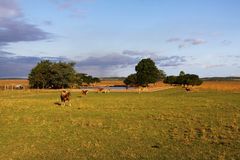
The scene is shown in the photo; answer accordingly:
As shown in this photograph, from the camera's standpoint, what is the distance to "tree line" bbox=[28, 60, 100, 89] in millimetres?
101250

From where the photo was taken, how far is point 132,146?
1742 cm

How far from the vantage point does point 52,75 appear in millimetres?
101062

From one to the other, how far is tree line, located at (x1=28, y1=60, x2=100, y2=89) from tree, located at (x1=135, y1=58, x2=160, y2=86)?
77.1ft

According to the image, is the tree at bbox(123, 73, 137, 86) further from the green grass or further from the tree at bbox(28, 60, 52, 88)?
the green grass

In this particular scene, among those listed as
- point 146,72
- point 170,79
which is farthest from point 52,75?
point 170,79

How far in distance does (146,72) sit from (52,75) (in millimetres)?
31396

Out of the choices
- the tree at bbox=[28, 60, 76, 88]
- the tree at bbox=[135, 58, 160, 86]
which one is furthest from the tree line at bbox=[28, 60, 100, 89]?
the tree at bbox=[135, 58, 160, 86]

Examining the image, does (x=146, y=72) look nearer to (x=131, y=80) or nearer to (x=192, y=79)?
(x=131, y=80)

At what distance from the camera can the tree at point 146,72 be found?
122m

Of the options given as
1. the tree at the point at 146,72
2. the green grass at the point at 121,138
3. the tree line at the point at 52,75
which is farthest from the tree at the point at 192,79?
the green grass at the point at 121,138

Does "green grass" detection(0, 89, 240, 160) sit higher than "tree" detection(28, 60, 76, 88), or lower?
lower

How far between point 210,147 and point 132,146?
3023 mm

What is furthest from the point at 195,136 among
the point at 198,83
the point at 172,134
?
the point at 198,83

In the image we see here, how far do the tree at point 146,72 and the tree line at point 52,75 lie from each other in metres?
23.5
